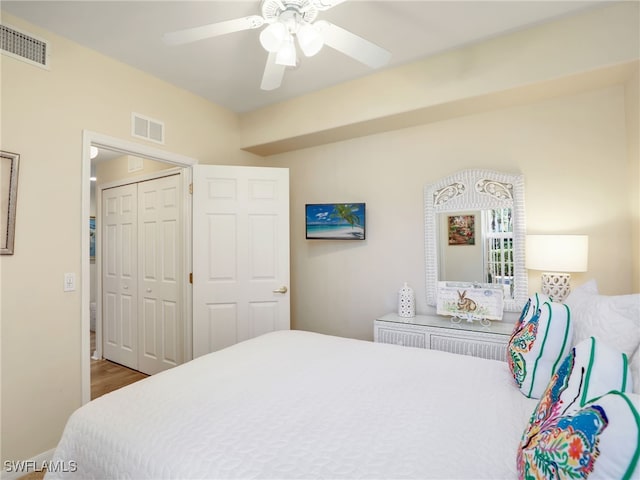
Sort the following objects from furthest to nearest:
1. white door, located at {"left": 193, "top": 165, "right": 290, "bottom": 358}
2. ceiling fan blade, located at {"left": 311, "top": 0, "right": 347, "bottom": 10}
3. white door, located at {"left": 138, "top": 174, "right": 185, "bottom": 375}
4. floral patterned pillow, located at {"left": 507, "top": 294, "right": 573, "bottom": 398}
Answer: white door, located at {"left": 138, "top": 174, "right": 185, "bottom": 375} → white door, located at {"left": 193, "top": 165, "right": 290, "bottom": 358} → ceiling fan blade, located at {"left": 311, "top": 0, "right": 347, "bottom": 10} → floral patterned pillow, located at {"left": 507, "top": 294, "right": 573, "bottom": 398}

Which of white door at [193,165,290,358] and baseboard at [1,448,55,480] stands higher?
white door at [193,165,290,358]

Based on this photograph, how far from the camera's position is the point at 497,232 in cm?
259

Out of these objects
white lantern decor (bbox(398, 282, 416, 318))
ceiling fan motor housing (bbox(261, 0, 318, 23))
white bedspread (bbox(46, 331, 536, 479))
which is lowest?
white bedspread (bbox(46, 331, 536, 479))

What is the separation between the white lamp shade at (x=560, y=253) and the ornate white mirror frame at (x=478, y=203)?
0.75 feet

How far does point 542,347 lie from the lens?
1271 mm

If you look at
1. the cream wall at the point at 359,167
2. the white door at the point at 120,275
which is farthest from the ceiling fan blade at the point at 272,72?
the white door at the point at 120,275

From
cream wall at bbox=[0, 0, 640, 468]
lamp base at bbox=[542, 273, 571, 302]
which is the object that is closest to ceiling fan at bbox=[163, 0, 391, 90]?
cream wall at bbox=[0, 0, 640, 468]

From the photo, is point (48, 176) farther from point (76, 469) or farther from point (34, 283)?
point (76, 469)

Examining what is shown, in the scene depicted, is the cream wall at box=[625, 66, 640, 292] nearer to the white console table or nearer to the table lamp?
the table lamp

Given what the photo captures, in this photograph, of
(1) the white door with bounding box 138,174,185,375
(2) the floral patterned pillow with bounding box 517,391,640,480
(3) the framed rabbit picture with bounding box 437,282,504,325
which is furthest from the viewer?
(1) the white door with bounding box 138,174,185,375

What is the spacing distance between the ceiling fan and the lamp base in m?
1.80

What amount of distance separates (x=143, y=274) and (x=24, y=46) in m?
2.23

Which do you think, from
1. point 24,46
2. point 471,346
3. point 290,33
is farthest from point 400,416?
point 24,46

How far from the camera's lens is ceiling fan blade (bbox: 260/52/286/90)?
1.87 metres
